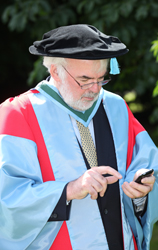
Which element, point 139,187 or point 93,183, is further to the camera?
point 139,187

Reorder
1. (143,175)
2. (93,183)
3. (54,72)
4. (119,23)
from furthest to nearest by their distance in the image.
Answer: (119,23) < (54,72) < (143,175) < (93,183)

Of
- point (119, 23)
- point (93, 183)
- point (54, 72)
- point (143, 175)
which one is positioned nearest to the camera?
point (93, 183)

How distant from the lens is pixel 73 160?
2.06m

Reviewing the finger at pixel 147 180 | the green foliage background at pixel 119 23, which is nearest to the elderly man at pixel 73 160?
the finger at pixel 147 180

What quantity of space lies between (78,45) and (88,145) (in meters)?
0.57

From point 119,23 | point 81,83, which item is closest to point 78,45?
point 81,83

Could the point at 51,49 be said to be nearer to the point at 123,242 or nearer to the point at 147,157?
the point at 147,157

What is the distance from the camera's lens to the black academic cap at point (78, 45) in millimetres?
1940

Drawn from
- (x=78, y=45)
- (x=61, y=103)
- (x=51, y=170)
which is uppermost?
(x=78, y=45)

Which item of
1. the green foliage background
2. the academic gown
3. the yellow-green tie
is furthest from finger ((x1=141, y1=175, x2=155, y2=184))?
the green foliage background

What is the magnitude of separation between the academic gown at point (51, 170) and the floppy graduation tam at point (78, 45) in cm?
27

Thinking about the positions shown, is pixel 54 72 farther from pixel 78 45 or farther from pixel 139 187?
pixel 139 187

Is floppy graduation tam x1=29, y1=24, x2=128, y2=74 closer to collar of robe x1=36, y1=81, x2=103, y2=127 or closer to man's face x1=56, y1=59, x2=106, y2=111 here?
man's face x1=56, y1=59, x2=106, y2=111

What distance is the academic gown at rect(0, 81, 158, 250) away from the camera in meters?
1.88
